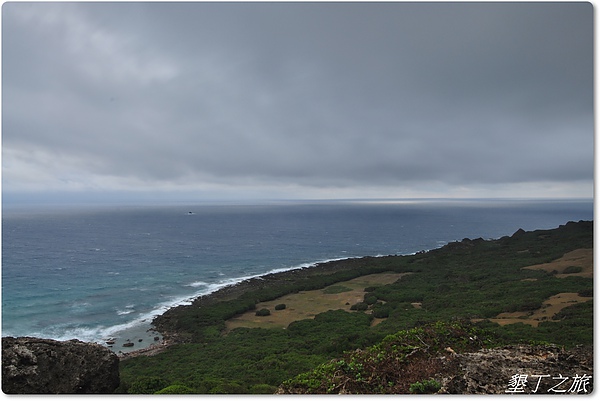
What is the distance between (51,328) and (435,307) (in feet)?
96.4

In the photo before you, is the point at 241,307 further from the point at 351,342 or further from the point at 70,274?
the point at 70,274

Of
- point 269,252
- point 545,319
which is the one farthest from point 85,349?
point 269,252

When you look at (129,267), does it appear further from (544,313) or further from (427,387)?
(427,387)

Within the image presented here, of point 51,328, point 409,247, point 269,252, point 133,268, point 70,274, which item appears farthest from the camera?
point 409,247

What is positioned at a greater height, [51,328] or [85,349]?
A: [85,349]

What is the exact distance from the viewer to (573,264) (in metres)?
28.6

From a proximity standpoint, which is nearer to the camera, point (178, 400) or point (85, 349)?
point (178, 400)

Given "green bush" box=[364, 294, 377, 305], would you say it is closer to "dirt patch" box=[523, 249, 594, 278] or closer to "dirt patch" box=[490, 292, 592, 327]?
"dirt patch" box=[490, 292, 592, 327]

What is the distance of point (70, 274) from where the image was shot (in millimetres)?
42625

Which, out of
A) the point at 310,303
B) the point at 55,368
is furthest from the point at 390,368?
the point at 310,303

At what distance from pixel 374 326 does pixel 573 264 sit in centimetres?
2129

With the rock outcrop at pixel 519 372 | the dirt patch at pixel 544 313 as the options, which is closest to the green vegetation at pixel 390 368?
the rock outcrop at pixel 519 372

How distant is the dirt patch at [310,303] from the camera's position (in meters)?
26.3

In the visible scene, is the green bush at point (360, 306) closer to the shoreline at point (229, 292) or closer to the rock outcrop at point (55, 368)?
the shoreline at point (229, 292)
